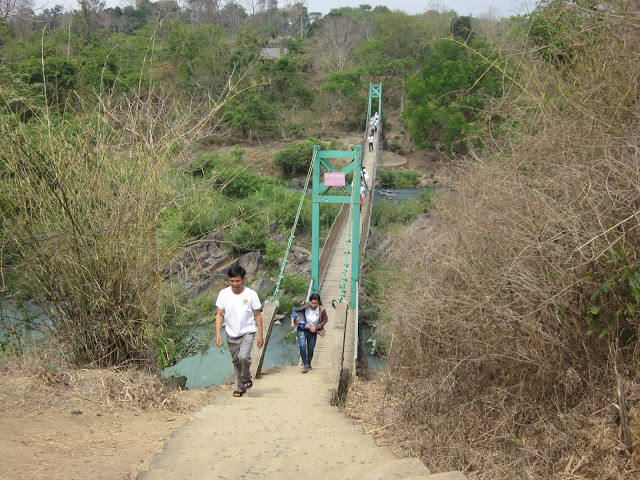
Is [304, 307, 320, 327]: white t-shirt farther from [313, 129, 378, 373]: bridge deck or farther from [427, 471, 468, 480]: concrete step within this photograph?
[427, 471, 468, 480]: concrete step

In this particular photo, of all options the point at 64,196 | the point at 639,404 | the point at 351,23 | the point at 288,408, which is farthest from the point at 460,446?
the point at 351,23

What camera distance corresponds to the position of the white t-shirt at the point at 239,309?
405cm

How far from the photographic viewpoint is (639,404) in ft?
8.92

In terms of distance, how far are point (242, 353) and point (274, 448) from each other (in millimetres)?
1316

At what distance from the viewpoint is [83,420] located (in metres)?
3.35

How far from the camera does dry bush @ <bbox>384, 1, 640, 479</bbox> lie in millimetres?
2805

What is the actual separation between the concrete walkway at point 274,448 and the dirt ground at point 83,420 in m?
0.18

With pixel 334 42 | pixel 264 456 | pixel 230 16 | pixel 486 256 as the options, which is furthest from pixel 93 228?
pixel 230 16

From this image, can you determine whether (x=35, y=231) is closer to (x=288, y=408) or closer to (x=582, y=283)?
(x=288, y=408)

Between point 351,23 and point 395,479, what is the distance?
140 feet

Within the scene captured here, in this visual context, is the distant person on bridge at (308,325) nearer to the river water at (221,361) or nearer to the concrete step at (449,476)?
the river water at (221,361)

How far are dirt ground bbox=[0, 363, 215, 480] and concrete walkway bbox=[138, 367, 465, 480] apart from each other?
0.18 meters

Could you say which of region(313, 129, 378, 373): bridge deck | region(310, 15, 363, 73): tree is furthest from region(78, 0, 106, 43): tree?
region(310, 15, 363, 73): tree

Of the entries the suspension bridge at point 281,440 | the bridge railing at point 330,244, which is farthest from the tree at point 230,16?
the suspension bridge at point 281,440
